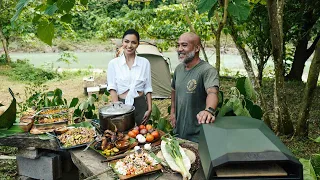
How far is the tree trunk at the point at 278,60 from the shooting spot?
3.68 m

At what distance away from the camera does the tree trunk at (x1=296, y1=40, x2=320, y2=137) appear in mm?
3609

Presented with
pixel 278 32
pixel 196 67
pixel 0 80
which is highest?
pixel 278 32

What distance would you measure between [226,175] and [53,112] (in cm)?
176

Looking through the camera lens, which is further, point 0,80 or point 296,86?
point 0,80

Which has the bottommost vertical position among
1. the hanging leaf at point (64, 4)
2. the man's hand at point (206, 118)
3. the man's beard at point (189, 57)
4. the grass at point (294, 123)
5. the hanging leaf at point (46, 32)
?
the grass at point (294, 123)

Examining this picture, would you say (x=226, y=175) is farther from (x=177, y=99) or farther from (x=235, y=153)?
(x=177, y=99)

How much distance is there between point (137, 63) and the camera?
9.82 ft

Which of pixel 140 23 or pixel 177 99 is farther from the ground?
pixel 140 23

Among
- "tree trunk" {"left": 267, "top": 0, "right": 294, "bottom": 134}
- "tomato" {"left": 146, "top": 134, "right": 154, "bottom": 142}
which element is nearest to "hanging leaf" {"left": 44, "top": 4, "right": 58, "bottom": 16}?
"tomato" {"left": 146, "top": 134, "right": 154, "bottom": 142}

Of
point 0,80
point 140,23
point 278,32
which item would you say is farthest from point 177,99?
point 0,80

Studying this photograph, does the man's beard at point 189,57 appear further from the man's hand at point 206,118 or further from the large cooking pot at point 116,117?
the man's hand at point 206,118

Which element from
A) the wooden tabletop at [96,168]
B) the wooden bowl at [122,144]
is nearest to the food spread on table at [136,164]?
the wooden tabletop at [96,168]

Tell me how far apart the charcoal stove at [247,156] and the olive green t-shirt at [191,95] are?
3.13 ft

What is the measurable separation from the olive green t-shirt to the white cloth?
398 mm
